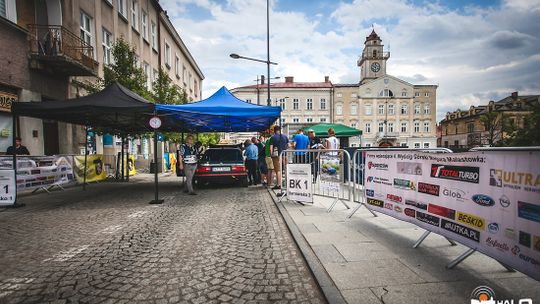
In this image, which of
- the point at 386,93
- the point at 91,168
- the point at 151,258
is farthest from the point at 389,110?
the point at 151,258

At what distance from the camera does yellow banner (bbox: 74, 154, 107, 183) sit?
11959 millimetres

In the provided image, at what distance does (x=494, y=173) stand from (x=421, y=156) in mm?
1101

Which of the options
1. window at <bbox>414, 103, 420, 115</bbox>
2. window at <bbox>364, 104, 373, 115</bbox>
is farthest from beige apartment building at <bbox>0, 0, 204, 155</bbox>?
window at <bbox>414, 103, 420, 115</bbox>

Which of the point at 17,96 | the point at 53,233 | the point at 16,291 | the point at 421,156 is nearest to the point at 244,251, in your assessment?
the point at 16,291

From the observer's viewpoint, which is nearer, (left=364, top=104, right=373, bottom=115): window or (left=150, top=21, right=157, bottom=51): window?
(left=150, top=21, right=157, bottom=51): window

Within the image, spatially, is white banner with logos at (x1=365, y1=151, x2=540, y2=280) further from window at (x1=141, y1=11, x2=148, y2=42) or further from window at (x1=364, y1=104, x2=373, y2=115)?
window at (x1=364, y1=104, x2=373, y2=115)

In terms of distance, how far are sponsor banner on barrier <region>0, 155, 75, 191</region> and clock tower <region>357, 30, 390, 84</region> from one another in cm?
6011

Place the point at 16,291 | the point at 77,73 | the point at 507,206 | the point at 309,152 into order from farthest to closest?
1. the point at 77,73
2. the point at 309,152
3. the point at 16,291
4. the point at 507,206

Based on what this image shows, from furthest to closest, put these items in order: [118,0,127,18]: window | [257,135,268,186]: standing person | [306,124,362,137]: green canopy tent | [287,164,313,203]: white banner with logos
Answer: [306,124,362,137]: green canopy tent
[118,0,127,18]: window
[257,135,268,186]: standing person
[287,164,313,203]: white banner with logos

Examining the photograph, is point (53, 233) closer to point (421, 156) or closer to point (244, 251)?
point (244, 251)

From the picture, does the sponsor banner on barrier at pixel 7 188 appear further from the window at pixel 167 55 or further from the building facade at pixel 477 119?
the building facade at pixel 477 119

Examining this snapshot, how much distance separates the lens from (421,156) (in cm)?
386

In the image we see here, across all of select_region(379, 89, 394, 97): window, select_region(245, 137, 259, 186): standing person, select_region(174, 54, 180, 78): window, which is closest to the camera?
select_region(245, 137, 259, 186): standing person

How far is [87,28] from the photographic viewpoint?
14492 millimetres
